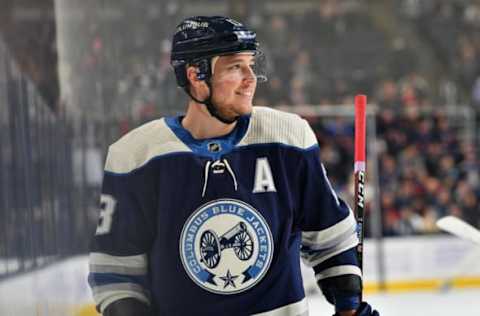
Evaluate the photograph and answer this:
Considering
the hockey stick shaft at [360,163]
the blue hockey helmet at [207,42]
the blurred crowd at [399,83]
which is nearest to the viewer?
the blue hockey helmet at [207,42]

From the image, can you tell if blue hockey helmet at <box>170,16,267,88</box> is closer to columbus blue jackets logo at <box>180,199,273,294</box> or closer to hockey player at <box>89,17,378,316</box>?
hockey player at <box>89,17,378,316</box>

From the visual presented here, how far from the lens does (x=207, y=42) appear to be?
1.27 m

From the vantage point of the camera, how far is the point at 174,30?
1.38 metres

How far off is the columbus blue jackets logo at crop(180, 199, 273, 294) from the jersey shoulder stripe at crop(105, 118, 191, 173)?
100 millimetres

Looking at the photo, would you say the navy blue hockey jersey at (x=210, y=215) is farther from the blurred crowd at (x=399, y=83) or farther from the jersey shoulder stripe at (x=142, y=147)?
the blurred crowd at (x=399, y=83)

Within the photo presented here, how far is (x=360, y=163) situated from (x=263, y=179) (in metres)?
0.20

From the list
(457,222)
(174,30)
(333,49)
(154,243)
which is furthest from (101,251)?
(333,49)

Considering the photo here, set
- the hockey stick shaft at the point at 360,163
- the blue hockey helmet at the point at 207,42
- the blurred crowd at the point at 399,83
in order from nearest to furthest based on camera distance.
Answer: the blue hockey helmet at the point at 207,42 < the hockey stick shaft at the point at 360,163 < the blurred crowd at the point at 399,83

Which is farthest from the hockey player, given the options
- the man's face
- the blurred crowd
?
the blurred crowd

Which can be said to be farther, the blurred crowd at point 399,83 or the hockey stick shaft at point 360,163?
the blurred crowd at point 399,83

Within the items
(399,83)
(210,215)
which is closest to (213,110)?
(210,215)

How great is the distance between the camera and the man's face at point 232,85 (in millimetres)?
1277

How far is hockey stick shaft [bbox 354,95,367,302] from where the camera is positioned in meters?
1.37

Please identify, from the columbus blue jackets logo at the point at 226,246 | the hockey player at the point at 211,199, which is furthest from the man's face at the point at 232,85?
the columbus blue jackets logo at the point at 226,246
